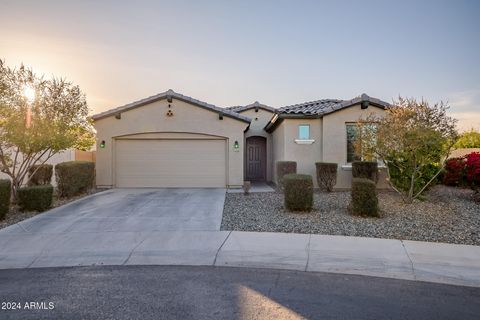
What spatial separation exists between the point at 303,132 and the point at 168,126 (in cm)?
590

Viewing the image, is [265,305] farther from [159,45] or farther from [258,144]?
[258,144]

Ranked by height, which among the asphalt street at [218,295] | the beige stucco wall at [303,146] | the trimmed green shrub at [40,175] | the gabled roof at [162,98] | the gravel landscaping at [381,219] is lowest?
the asphalt street at [218,295]

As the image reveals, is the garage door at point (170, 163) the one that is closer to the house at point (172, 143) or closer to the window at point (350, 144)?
the house at point (172, 143)

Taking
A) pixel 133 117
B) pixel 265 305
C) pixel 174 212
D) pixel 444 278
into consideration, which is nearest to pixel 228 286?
pixel 265 305

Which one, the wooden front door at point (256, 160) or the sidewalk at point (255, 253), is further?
the wooden front door at point (256, 160)

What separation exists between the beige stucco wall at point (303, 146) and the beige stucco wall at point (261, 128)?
13.5ft

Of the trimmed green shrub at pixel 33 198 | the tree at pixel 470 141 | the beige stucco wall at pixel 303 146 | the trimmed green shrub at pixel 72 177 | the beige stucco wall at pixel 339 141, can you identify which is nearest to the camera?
the trimmed green shrub at pixel 33 198

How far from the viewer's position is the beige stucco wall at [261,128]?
17797mm

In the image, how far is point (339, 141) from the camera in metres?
13.0

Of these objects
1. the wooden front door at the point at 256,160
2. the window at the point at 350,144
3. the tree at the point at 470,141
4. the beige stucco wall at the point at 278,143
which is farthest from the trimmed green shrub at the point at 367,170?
the tree at the point at 470,141

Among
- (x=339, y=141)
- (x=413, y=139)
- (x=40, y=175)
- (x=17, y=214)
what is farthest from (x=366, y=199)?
(x=40, y=175)

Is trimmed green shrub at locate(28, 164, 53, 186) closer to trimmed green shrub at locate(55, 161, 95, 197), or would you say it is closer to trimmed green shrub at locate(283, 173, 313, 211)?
trimmed green shrub at locate(55, 161, 95, 197)

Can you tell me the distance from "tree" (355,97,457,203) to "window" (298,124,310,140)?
357 cm

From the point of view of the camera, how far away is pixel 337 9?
10.8 metres
